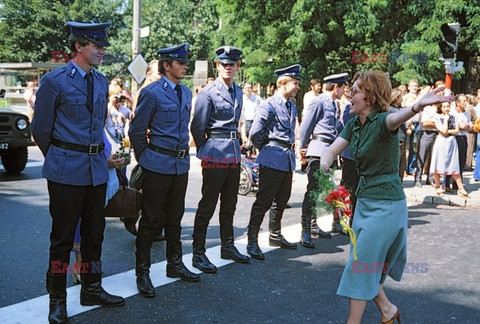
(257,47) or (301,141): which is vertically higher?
(257,47)

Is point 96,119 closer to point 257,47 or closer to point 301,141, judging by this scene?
point 301,141

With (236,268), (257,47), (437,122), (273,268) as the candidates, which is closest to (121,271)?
(236,268)

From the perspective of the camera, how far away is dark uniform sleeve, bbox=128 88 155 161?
483 cm

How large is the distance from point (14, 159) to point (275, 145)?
23.4ft

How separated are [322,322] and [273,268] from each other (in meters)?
1.45

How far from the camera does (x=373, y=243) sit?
3.62 meters

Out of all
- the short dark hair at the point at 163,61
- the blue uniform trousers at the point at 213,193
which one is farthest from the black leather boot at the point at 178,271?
the short dark hair at the point at 163,61

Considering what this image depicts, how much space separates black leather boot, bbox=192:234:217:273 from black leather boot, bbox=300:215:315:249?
1.49 metres

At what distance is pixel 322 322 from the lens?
4.33 metres

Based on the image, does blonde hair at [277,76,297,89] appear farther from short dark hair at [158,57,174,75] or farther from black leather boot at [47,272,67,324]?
black leather boot at [47,272,67,324]

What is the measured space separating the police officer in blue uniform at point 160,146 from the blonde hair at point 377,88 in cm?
174

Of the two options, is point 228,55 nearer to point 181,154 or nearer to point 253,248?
point 181,154

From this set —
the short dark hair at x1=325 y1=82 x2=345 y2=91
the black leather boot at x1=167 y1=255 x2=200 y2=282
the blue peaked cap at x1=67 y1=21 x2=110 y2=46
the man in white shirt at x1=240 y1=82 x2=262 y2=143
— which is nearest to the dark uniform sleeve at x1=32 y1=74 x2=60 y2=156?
the blue peaked cap at x1=67 y1=21 x2=110 y2=46

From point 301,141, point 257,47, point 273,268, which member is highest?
point 257,47
